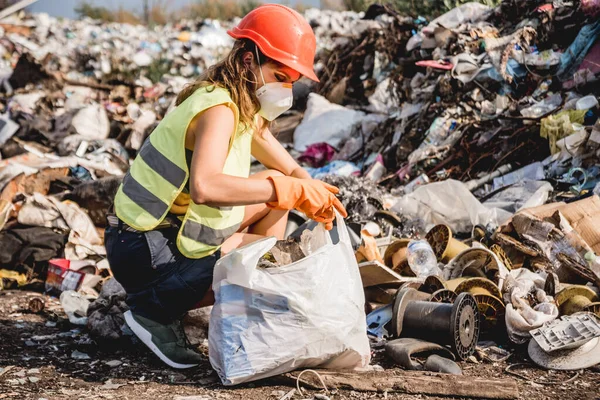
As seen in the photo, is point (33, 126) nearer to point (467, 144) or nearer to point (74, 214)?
point (74, 214)

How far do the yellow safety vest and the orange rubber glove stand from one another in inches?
8.5

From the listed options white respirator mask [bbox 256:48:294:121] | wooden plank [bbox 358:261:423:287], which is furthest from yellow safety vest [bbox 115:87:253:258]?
wooden plank [bbox 358:261:423:287]

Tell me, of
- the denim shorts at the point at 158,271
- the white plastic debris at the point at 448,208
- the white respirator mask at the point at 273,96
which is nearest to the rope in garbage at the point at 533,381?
the denim shorts at the point at 158,271

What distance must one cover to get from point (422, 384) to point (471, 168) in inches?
113

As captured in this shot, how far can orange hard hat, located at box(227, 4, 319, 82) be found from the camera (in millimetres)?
2350

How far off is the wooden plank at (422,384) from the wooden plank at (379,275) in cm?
76

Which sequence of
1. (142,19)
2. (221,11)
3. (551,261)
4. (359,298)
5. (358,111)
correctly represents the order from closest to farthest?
(359,298) < (551,261) < (358,111) < (221,11) < (142,19)

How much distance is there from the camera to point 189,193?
2354mm

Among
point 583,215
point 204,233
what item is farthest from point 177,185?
point 583,215

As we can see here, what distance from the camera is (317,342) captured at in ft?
7.25

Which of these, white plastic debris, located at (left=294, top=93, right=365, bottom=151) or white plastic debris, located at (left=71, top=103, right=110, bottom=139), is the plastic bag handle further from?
white plastic debris, located at (left=71, top=103, right=110, bottom=139)

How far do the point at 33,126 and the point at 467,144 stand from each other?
4358 mm

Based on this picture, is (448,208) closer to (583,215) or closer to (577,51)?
(583,215)

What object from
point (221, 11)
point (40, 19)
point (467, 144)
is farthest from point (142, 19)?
point (467, 144)
